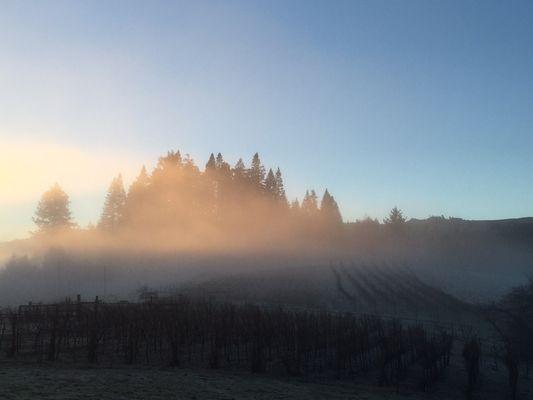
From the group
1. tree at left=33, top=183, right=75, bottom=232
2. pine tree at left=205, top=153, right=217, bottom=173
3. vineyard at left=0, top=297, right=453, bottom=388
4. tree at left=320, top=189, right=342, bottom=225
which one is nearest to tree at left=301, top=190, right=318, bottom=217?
tree at left=320, top=189, right=342, bottom=225

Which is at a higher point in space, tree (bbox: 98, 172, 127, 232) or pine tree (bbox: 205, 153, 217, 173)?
pine tree (bbox: 205, 153, 217, 173)

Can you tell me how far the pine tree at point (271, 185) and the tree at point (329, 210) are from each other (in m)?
10.5

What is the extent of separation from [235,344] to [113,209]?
49.6 metres

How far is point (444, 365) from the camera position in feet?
90.3

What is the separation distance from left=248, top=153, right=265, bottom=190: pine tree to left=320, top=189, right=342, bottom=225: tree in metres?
13.9

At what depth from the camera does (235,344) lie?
92.1 feet

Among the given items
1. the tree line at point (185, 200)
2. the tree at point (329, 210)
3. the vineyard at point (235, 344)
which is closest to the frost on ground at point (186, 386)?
the vineyard at point (235, 344)

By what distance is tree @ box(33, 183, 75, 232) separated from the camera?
70250mm

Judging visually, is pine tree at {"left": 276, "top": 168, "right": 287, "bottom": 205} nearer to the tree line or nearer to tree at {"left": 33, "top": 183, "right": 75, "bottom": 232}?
the tree line

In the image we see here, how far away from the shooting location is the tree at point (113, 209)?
239ft

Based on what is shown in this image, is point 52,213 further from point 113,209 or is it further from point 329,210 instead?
point 329,210

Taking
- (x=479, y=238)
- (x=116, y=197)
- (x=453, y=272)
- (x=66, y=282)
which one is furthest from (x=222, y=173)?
(x=479, y=238)

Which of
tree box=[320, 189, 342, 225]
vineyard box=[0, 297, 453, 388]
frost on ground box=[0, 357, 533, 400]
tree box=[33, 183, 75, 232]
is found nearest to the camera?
frost on ground box=[0, 357, 533, 400]

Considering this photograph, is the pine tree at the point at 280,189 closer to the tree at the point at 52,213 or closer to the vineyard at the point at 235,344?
the tree at the point at 52,213
